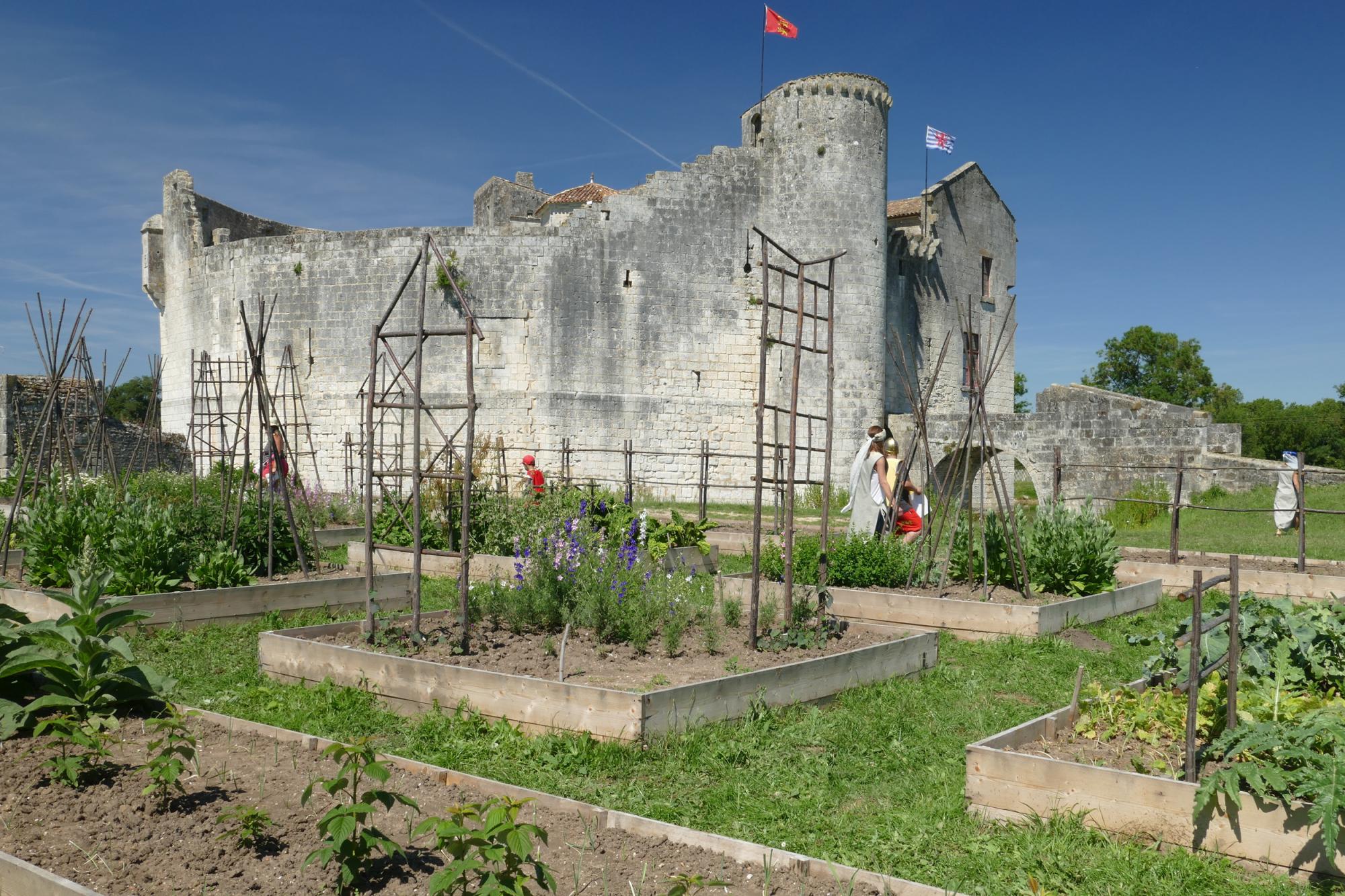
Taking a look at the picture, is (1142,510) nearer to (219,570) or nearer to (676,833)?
(219,570)

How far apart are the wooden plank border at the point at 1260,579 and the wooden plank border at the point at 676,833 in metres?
6.21

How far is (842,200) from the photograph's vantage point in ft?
→ 72.2

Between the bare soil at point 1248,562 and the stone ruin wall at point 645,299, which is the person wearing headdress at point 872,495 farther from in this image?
the stone ruin wall at point 645,299

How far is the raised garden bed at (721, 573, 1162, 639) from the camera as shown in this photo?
24.2ft

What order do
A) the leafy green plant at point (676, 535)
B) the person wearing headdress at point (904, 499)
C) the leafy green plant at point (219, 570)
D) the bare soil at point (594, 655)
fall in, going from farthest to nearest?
1. the leafy green plant at point (676, 535)
2. the person wearing headdress at point (904, 499)
3. the leafy green plant at point (219, 570)
4. the bare soil at point (594, 655)

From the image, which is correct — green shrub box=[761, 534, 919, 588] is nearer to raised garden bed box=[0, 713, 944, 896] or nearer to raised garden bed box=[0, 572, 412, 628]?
raised garden bed box=[0, 572, 412, 628]

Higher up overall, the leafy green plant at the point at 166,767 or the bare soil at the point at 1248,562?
the bare soil at the point at 1248,562

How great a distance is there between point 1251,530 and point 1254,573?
6.80m

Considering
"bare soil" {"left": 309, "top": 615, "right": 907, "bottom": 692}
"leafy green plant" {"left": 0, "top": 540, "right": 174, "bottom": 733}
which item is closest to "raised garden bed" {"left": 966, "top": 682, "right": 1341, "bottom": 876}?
"bare soil" {"left": 309, "top": 615, "right": 907, "bottom": 692}

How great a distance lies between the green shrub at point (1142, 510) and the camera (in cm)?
1719

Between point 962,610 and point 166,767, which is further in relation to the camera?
point 962,610

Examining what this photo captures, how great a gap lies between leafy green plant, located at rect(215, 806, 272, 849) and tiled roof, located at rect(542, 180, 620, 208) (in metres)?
27.4

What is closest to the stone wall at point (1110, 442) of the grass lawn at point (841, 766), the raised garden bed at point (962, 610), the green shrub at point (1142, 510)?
the green shrub at point (1142, 510)

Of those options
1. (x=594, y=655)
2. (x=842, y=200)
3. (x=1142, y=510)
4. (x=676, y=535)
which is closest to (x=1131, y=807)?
(x=594, y=655)
